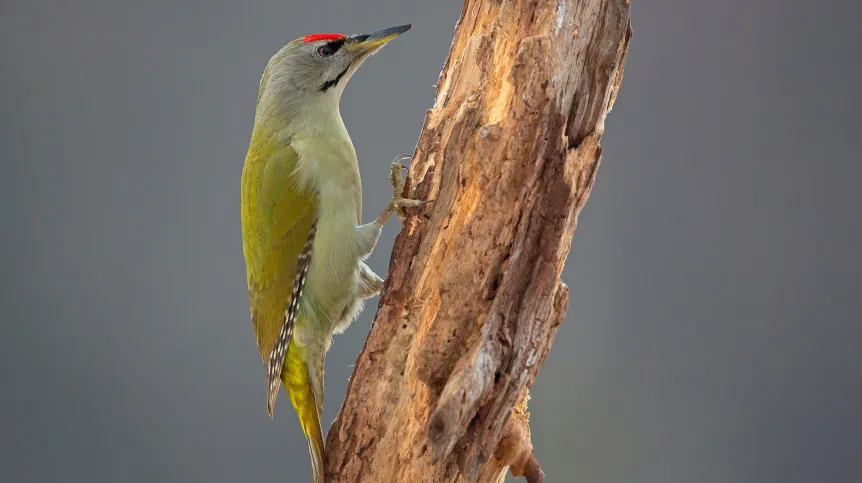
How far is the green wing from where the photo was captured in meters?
3.52

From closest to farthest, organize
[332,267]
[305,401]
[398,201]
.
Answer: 1. [398,201]
2. [305,401]
3. [332,267]

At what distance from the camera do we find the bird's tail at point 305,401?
3186mm

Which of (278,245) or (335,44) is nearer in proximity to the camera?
(278,245)

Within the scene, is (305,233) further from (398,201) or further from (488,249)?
(488,249)

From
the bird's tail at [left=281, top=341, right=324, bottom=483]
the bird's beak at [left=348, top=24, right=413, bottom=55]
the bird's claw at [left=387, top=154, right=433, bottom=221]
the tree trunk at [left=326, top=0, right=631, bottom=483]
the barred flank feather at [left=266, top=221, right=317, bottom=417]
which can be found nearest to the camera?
the tree trunk at [left=326, top=0, right=631, bottom=483]

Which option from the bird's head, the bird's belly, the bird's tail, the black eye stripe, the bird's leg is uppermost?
the black eye stripe

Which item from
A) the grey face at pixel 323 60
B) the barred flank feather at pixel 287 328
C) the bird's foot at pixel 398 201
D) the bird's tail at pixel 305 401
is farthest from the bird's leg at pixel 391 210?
the grey face at pixel 323 60

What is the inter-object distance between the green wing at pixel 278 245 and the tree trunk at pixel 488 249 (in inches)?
25.4

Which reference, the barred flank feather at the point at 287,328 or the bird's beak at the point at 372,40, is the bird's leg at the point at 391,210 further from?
the bird's beak at the point at 372,40

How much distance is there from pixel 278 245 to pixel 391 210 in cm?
71

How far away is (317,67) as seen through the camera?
3734 mm

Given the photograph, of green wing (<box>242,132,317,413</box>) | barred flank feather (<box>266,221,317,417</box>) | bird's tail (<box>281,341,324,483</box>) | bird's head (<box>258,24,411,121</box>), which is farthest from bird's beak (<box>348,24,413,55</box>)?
bird's tail (<box>281,341,324,483</box>)

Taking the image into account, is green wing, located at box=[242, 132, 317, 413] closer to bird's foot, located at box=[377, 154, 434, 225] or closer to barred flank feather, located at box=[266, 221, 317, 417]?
barred flank feather, located at box=[266, 221, 317, 417]

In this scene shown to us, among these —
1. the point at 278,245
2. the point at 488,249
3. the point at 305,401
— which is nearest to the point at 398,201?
the point at 488,249
